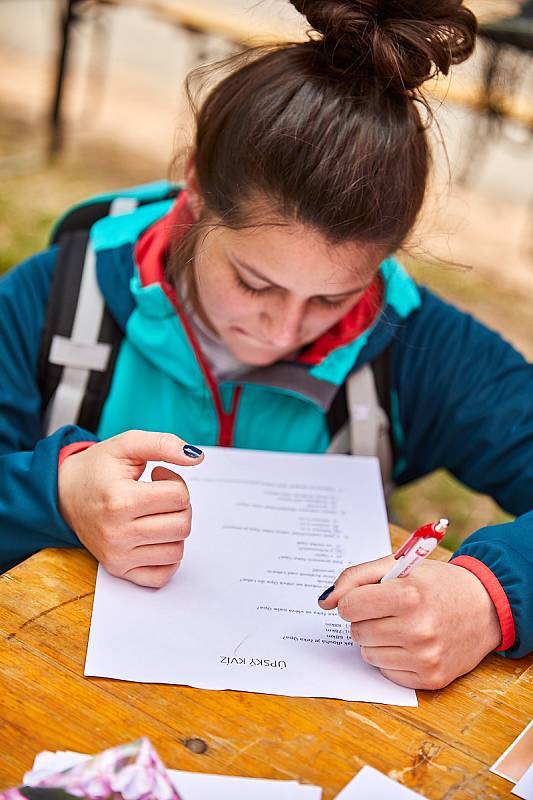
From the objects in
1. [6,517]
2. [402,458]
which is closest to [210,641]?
[6,517]

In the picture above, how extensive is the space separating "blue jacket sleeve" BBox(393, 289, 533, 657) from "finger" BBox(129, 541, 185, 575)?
554 millimetres

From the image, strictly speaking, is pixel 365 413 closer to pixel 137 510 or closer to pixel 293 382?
pixel 293 382

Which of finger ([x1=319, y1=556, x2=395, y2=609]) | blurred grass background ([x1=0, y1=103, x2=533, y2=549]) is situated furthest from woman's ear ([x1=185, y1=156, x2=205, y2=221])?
blurred grass background ([x1=0, y1=103, x2=533, y2=549])

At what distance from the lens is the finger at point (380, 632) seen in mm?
942

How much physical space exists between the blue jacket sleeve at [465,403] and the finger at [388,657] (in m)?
0.51

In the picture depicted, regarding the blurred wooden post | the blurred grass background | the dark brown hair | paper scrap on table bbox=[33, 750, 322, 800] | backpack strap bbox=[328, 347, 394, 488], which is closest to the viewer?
paper scrap on table bbox=[33, 750, 322, 800]

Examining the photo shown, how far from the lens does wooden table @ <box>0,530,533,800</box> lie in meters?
0.82

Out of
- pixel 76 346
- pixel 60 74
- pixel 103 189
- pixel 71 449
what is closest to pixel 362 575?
pixel 71 449

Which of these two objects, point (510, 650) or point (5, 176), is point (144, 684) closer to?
point (510, 650)

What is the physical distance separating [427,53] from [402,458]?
65cm

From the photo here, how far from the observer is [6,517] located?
1.11 metres

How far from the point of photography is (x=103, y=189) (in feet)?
15.0

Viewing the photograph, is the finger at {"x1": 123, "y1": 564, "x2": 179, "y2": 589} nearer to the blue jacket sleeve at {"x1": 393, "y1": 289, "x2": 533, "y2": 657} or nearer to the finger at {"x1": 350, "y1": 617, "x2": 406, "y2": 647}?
the finger at {"x1": 350, "y1": 617, "x2": 406, "y2": 647}

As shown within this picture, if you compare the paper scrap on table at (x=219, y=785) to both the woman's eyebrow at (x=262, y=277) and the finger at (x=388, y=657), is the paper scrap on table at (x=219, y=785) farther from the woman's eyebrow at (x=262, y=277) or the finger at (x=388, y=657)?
the woman's eyebrow at (x=262, y=277)
